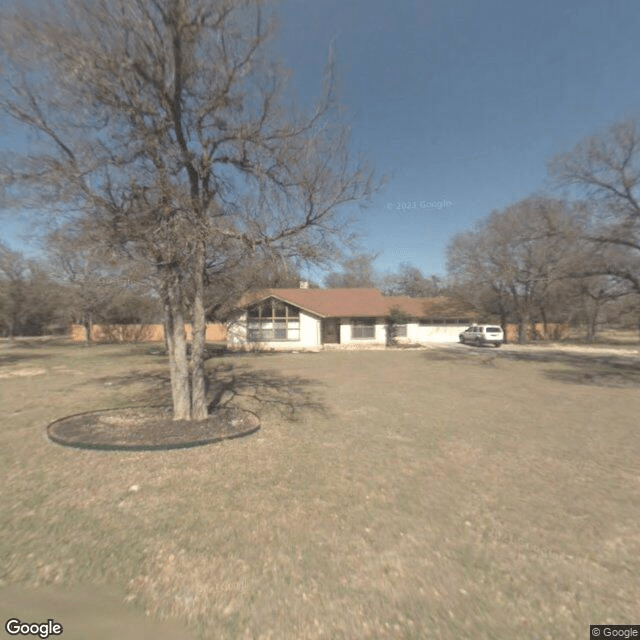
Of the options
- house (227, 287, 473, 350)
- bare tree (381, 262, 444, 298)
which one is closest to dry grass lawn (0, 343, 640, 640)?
house (227, 287, 473, 350)

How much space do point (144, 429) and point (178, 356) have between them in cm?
150

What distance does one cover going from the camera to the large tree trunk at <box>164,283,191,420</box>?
656cm

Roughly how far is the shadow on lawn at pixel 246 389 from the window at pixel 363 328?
15913 millimetres

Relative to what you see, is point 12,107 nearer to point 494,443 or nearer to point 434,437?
point 434,437

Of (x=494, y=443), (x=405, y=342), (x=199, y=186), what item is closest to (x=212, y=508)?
Result: (x=494, y=443)

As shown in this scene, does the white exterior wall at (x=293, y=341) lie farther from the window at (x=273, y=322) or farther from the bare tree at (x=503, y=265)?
the bare tree at (x=503, y=265)

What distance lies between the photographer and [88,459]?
524cm

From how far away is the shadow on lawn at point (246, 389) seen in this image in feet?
29.8

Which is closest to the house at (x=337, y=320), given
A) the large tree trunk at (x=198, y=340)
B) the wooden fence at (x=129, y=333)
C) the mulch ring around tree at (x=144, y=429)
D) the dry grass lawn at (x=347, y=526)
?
the wooden fence at (x=129, y=333)

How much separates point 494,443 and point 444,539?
11.5 ft

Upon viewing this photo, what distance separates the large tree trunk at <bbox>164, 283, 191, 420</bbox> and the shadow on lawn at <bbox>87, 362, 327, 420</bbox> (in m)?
1.26

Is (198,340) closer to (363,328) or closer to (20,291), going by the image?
(363,328)

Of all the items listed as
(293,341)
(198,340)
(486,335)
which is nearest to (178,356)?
(198,340)

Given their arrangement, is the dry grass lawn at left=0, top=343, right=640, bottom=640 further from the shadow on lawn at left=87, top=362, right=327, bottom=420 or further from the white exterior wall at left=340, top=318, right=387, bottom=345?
the white exterior wall at left=340, top=318, right=387, bottom=345
